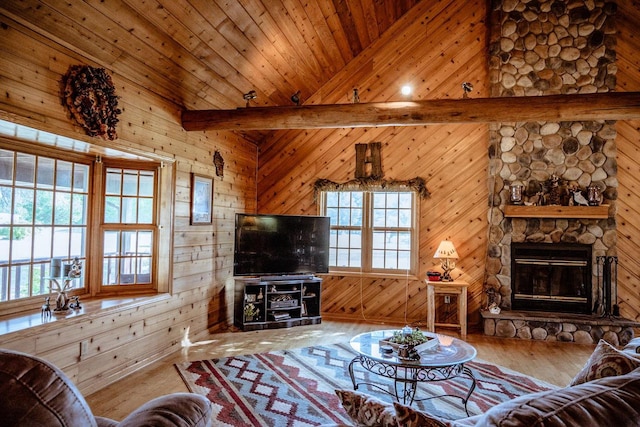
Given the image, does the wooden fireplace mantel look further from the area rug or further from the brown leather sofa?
the brown leather sofa

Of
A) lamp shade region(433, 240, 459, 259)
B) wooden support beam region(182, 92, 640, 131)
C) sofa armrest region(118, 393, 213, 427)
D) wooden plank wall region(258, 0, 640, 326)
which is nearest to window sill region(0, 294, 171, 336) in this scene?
sofa armrest region(118, 393, 213, 427)

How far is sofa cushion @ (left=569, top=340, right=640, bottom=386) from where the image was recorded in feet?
5.65

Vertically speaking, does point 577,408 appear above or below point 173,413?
above

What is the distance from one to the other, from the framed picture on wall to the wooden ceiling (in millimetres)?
893

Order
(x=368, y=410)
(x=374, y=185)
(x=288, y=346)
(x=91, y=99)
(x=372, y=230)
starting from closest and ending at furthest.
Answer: (x=368, y=410) → (x=91, y=99) → (x=288, y=346) → (x=374, y=185) → (x=372, y=230)

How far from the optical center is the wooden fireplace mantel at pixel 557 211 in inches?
206

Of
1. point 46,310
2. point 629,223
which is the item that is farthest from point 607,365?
point 629,223

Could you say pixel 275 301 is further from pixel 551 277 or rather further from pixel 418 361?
pixel 551 277

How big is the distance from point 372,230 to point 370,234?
0.07m

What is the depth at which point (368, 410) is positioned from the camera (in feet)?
4.86

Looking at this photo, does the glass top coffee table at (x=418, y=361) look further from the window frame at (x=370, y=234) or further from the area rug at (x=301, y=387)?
the window frame at (x=370, y=234)

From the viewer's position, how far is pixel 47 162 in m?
3.64

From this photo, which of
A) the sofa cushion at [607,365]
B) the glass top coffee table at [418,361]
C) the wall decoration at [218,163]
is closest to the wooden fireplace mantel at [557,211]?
the glass top coffee table at [418,361]

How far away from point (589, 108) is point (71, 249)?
522 centimetres
